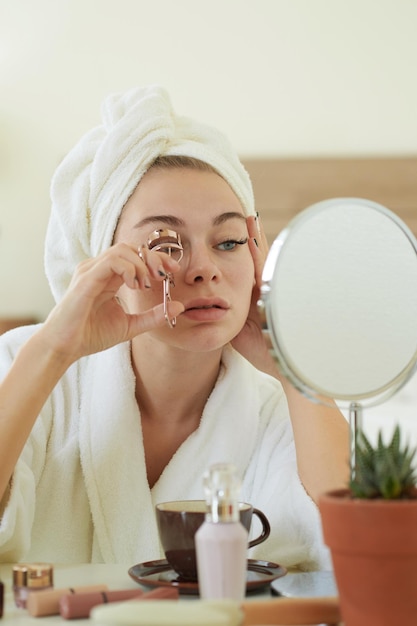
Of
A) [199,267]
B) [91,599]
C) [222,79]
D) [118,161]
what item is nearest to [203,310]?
[199,267]

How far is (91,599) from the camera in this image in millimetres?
693

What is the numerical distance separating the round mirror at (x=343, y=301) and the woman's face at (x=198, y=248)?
1.38ft

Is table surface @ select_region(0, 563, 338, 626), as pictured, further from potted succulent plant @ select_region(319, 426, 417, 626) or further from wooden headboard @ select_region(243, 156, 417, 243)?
A: wooden headboard @ select_region(243, 156, 417, 243)

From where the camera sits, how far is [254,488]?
3.90 ft

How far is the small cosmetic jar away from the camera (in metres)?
0.74

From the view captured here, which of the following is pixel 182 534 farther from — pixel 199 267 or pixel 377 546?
pixel 199 267

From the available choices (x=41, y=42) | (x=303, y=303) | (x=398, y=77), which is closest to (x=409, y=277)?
(x=303, y=303)

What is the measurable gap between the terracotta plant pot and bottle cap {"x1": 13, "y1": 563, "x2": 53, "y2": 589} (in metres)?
0.30

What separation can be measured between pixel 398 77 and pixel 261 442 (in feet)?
6.90

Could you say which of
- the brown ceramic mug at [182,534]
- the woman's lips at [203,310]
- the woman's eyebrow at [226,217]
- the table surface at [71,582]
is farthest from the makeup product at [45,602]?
the woman's eyebrow at [226,217]

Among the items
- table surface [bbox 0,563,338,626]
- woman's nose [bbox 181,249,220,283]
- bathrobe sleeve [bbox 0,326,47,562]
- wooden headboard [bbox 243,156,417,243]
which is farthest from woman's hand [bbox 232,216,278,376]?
wooden headboard [bbox 243,156,417,243]

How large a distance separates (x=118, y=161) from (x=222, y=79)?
1.86 metres

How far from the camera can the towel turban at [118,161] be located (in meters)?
1.24

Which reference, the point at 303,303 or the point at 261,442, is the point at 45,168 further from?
the point at 303,303
